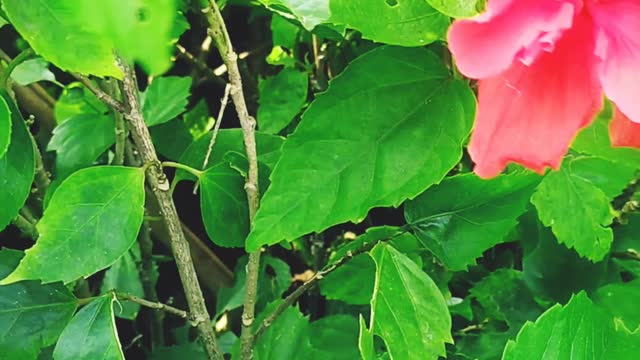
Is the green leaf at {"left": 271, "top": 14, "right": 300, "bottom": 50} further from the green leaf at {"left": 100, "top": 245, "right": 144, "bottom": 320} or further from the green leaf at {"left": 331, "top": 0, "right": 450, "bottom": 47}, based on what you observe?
the green leaf at {"left": 331, "top": 0, "right": 450, "bottom": 47}

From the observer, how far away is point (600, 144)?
0.41 metres

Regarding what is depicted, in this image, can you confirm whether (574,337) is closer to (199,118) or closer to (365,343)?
(365,343)

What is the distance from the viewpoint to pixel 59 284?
0.50 m

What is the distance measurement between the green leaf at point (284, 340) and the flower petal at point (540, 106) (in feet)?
0.97

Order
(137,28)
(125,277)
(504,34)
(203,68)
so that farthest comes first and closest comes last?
1. (203,68)
2. (125,277)
3. (504,34)
4. (137,28)

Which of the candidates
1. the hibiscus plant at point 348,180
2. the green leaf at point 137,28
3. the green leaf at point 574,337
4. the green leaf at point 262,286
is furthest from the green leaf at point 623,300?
the green leaf at point 137,28

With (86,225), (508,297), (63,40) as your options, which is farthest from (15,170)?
(508,297)

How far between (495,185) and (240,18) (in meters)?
0.53

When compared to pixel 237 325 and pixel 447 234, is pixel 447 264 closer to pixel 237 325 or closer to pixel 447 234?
pixel 447 234

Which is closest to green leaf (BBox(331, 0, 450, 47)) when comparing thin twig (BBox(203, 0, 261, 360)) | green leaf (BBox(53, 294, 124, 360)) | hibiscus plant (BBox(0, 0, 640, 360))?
hibiscus plant (BBox(0, 0, 640, 360))

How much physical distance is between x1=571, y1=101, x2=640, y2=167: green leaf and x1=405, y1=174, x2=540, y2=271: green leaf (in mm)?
79

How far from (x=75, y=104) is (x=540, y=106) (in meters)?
0.53

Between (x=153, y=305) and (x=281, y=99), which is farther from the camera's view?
(x=281, y=99)

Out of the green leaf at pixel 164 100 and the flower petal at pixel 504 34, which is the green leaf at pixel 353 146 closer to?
the flower petal at pixel 504 34
